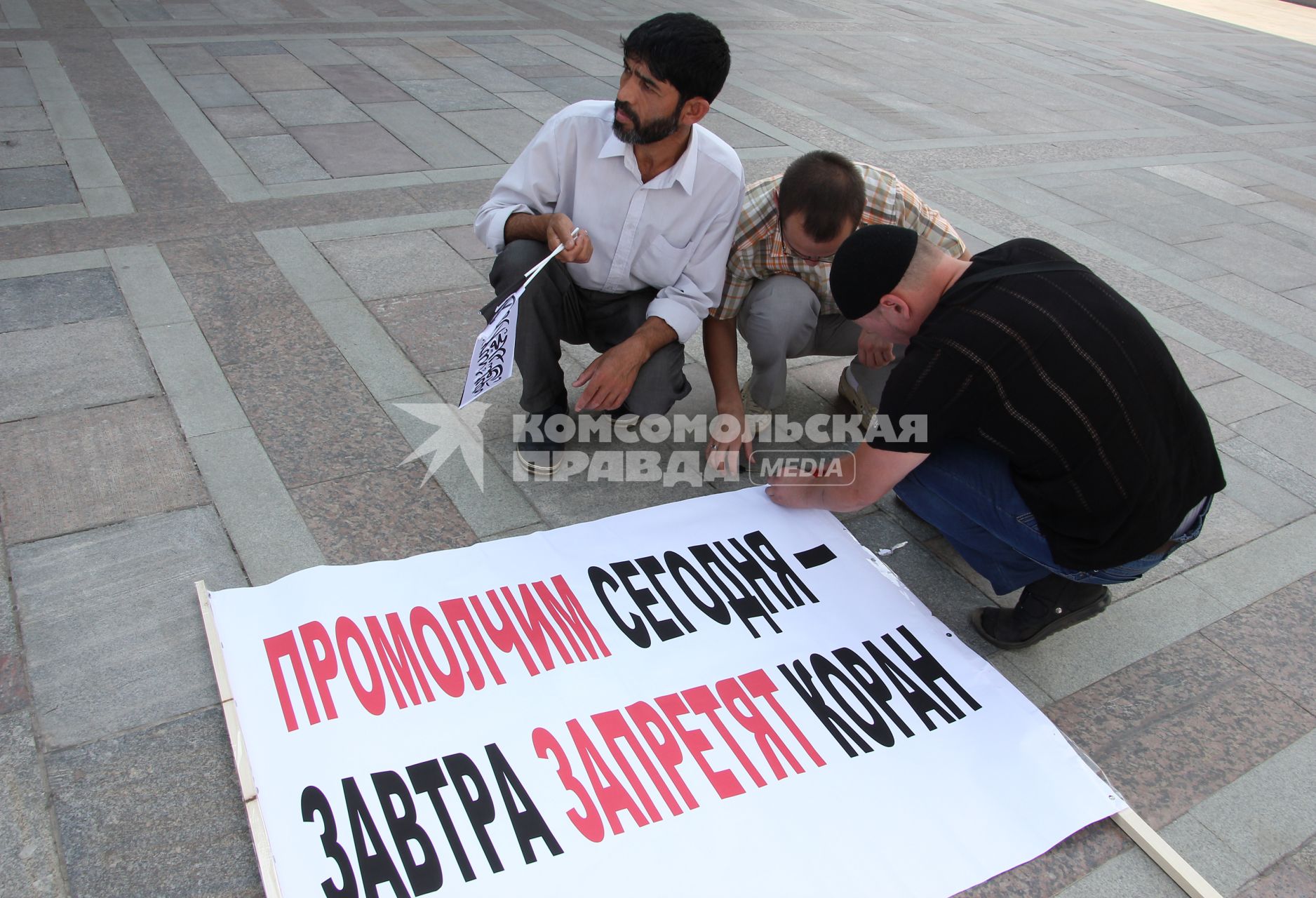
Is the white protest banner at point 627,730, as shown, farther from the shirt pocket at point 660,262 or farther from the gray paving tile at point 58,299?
the gray paving tile at point 58,299

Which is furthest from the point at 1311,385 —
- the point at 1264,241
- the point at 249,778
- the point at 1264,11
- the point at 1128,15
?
the point at 1264,11

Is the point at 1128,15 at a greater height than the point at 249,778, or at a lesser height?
greater

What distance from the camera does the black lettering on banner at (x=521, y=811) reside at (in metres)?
1.87

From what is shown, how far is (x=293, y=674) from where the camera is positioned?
214 cm

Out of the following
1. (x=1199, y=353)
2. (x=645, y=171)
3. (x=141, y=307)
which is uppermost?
(x=645, y=171)

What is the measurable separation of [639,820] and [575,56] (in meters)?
7.22

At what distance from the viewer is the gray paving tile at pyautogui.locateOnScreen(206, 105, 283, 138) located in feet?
17.7

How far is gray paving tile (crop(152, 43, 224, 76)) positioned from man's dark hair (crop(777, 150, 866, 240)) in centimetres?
511

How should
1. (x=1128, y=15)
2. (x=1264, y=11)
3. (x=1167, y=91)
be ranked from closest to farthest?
1. (x=1167, y=91)
2. (x=1128, y=15)
3. (x=1264, y=11)

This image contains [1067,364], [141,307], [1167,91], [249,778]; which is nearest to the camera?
[249,778]

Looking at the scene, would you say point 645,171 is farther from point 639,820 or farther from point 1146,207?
point 1146,207

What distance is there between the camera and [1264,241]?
5953 millimetres

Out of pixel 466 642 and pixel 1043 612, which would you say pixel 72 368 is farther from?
pixel 1043 612

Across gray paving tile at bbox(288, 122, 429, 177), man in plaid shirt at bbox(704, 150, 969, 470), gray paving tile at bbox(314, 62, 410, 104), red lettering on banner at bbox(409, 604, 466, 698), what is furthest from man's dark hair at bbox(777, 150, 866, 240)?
gray paving tile at bbox(314, 62, 410, 104)
